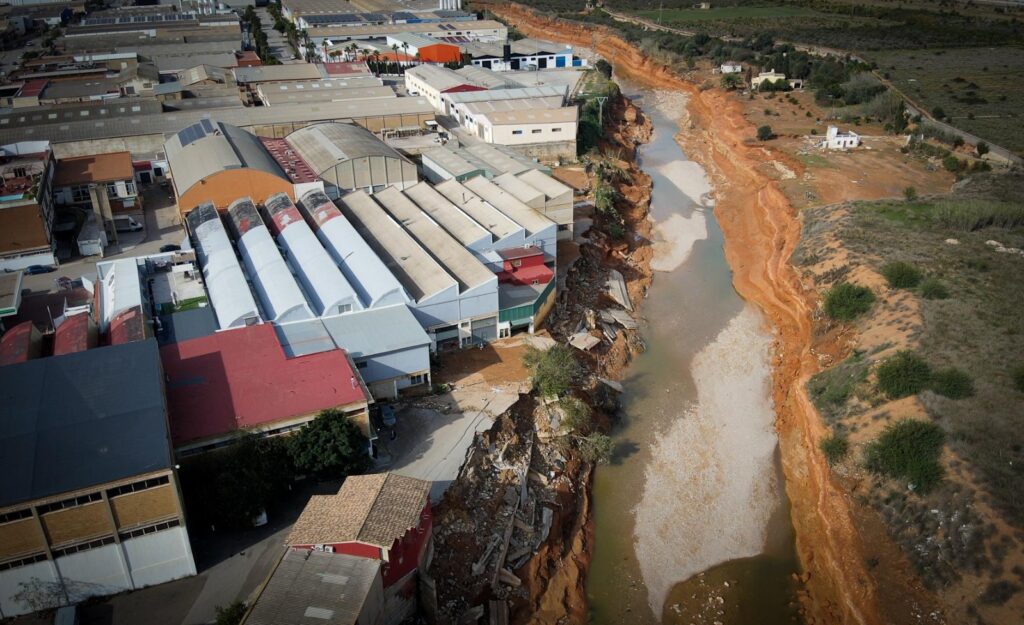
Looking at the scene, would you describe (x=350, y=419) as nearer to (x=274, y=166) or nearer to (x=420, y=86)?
(x=274, y=166)

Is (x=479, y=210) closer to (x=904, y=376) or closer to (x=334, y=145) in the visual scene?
(x=334, y=145)

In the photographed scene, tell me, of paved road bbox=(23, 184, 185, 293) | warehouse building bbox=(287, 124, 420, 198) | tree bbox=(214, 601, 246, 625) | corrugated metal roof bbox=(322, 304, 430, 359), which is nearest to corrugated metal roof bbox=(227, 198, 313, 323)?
corrugated metal roof bbox=(322, 304, 430, 359)

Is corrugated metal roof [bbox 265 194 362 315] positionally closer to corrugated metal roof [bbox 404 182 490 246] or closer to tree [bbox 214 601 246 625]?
corrugated metal roof [bbox 404 182 490 246]

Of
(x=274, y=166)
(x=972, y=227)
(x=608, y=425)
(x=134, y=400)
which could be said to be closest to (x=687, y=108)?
(x=972, y=227)

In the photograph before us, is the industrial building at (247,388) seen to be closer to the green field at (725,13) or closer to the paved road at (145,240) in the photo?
the paved road at (145,240)

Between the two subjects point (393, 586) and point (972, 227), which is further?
point (972, 227)
